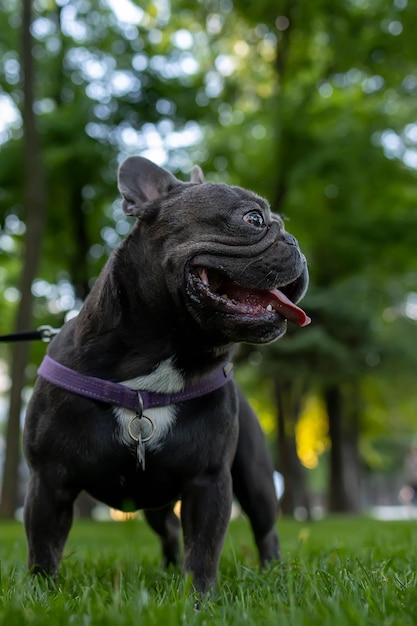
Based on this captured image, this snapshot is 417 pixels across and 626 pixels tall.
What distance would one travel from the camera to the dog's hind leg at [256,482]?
4.05 meters

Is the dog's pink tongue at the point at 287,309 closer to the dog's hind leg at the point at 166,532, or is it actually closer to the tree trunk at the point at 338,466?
the dog's hind leg at the point at 166,532

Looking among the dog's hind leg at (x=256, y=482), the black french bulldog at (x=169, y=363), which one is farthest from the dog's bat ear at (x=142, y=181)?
the dog's hind leg at (x=256, y=482)

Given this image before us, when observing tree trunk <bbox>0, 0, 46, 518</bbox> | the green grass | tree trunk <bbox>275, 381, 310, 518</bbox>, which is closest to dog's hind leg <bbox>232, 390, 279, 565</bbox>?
the green grass

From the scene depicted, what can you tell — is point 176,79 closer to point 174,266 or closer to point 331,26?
point 331,26

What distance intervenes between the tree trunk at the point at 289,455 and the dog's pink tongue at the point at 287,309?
16116mm

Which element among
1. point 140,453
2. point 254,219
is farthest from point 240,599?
point 254,219

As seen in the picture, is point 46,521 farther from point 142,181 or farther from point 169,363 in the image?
point 142,181

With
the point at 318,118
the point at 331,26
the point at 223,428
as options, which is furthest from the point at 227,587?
the point at 331,26

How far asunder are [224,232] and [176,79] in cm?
1222

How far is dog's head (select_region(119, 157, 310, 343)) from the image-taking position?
305 cm

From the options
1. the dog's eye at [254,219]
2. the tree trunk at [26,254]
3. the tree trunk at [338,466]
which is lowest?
the tree trunk at [338,466]

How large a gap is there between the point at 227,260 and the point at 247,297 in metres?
0.24

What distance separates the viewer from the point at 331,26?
559 inches

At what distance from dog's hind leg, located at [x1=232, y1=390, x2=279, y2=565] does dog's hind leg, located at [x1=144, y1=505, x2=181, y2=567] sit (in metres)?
0.67
